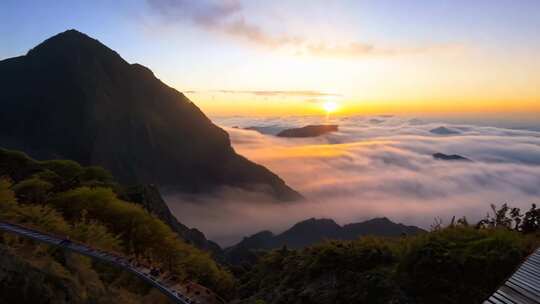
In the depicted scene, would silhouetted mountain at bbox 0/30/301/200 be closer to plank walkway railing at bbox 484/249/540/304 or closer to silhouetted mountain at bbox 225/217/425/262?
silhouetted mountain at bbox 225/217/425/262

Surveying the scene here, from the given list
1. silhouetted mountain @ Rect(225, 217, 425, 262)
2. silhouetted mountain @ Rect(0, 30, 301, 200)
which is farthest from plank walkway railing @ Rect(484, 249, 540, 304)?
silhouetted mountain @ Rect(0, 30, 301, 200)

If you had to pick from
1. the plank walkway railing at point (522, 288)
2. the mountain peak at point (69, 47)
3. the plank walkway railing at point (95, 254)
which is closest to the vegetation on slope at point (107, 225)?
the plank walkway railing at point (95, 254)

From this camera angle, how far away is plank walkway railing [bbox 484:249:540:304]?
7855mm

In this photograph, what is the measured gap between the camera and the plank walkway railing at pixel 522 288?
786 centimetres

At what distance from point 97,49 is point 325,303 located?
205 meters

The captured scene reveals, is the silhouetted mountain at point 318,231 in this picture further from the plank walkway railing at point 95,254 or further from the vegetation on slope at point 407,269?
the vegetation on slope at point 407,269

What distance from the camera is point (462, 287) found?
10828 millimetres

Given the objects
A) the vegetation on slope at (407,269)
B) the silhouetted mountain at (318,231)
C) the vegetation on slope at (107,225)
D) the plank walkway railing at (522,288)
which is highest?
the plank walkway railing at (522,288)

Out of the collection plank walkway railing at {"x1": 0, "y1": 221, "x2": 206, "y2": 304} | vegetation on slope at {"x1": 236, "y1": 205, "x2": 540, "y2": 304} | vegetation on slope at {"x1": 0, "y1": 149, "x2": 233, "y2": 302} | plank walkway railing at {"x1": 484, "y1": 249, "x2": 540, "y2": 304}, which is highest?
plank walkway railing at {"x1": 484, "y1": 249, "x2": 540, "y2": 304}

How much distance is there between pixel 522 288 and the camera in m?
8.41

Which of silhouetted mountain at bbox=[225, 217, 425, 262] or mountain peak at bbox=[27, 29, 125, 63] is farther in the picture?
mountain peak at bbox=[27, 29, 125, 63]

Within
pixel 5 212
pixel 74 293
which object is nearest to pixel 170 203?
pixel 5 212

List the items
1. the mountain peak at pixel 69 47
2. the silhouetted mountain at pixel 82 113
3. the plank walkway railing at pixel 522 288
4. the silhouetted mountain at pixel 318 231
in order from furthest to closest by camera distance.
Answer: the mountain peak at pixel 69 47 < the silhouetted mountain at pixel 82 113 < the silhouetted mountain at pixel 318 231 < the plank walkway railing at pixel 522 288

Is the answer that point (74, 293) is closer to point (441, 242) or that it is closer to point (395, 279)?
point (395, 279)
